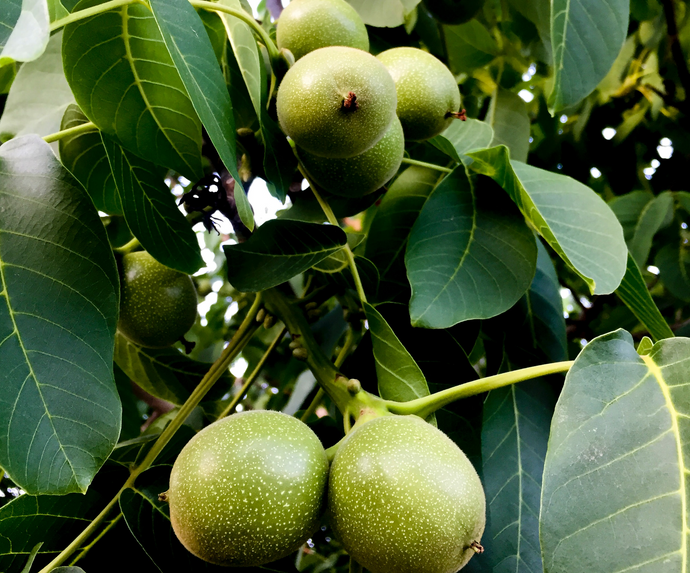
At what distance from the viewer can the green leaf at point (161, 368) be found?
1006mm

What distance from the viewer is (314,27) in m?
0.79

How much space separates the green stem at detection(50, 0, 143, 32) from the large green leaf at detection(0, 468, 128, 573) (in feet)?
1.68

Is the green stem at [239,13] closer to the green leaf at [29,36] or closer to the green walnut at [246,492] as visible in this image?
the green leaf at [29,36]

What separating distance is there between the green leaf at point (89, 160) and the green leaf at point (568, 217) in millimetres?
514

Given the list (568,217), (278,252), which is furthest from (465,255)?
(278,252)

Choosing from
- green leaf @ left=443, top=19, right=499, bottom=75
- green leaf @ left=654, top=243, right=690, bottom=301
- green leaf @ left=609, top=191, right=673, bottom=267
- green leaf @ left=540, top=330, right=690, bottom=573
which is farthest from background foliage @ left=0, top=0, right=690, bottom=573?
green leaf @ left=654, top=243, right=690, bottom=301

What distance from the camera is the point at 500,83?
53.1 inches

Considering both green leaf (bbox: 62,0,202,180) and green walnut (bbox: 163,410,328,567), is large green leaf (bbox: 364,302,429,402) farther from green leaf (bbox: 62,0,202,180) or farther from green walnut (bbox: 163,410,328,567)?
green leaf (bbox: 62,0,202,180)

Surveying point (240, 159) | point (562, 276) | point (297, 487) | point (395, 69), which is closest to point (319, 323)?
point (240, 159)

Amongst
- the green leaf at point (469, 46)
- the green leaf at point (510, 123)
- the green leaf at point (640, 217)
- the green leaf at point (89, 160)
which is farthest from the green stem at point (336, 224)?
the green leaf at point (640, 217)

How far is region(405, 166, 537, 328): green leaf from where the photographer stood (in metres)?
0.73

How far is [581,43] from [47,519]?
89 cm

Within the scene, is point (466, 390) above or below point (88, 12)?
below

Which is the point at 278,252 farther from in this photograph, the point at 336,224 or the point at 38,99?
the point at 38,99
